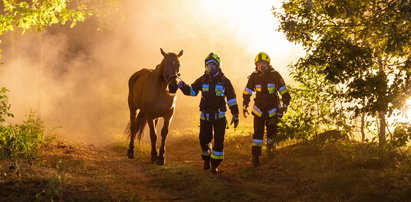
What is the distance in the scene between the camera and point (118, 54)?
29672mm

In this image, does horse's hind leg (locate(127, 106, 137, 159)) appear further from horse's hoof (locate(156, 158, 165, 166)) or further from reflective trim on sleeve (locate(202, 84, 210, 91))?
reflective trim on sleeve (locate(202, 84, 210, 91))

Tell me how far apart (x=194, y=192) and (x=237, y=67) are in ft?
70.3

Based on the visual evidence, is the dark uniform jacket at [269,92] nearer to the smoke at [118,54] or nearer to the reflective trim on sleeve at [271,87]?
the reflective trim on sleeve at [271,87]

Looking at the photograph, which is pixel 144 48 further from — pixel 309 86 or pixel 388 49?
pixel 388 49

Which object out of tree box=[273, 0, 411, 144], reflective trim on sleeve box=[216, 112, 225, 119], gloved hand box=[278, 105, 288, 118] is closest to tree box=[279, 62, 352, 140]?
gloved hand box=[278, 105, 288, 118]

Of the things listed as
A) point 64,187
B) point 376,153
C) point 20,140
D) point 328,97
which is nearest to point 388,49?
point 376,153

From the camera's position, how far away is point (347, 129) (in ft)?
30.5

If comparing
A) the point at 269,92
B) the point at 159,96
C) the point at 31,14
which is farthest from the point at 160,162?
the point at 31,14

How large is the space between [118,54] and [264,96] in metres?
20.7

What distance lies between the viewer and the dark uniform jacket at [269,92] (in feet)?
34.1

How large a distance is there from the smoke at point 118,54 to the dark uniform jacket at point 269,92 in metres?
7.11

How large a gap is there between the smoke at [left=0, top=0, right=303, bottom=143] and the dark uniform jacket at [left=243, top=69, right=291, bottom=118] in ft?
23.3

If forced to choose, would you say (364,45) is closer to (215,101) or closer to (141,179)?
(215,101)

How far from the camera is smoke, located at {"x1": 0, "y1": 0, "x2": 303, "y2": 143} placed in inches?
834
